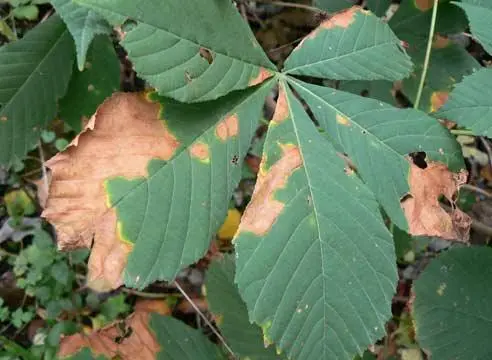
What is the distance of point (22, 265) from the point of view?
1845mm

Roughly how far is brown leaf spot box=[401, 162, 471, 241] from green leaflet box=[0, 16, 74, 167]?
929 millimetres

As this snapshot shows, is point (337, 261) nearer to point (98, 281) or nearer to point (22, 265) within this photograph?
point (98, 281)

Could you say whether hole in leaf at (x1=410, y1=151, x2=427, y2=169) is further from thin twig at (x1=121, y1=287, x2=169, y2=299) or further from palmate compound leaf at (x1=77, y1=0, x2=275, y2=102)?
thin twig at (x1=121, y1=287, x2=169, y2=299)

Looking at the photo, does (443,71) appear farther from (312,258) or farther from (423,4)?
(312,258)

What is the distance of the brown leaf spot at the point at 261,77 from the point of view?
1.10 m

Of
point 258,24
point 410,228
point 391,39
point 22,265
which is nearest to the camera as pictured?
point 410,228

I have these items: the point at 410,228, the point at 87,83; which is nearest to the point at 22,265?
Answer: the point at 87,83

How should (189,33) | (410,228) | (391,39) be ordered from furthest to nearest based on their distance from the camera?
(391,39) → (410,228) → (189,33)

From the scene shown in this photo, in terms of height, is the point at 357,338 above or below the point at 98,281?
below

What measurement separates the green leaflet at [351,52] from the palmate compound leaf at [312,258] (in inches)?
8.6

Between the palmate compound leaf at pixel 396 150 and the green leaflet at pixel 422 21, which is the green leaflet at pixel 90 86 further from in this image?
the green leaflet at pixel 422 21

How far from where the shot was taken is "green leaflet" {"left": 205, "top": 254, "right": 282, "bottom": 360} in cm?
152

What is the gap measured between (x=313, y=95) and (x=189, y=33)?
0.30 metres

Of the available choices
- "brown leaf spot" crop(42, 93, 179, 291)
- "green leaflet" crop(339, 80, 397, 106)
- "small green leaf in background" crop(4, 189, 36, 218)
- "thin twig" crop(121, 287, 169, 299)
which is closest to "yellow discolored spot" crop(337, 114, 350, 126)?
"brown leaf spot" crop(42, 93, 179, 291)
